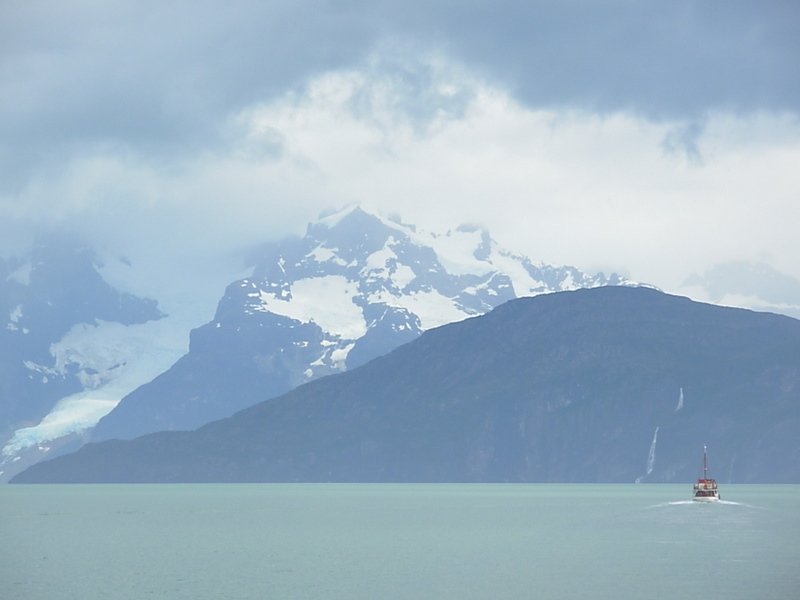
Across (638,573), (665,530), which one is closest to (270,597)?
(638,573)

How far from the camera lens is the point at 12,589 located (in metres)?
124

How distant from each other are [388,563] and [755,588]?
43.5 meters

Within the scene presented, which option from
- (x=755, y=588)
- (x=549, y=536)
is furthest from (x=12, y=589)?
(x=549, y=536)

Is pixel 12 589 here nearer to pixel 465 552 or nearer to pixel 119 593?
pixel 119 593

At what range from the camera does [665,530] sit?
195 metres

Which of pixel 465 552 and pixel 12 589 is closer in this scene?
pixel 12 589

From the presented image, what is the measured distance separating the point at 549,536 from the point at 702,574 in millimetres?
58874

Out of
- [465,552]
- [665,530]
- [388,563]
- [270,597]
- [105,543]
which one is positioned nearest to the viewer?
[270,597]

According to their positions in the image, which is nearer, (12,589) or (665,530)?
(12,589)

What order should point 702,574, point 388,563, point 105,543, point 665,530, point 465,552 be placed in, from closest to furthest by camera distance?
point 702,574 → point 388,563 → point 465,552 → point 105,543 → point 665,530

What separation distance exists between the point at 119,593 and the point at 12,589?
11.1 m

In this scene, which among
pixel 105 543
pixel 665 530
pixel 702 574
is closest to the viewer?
pixel 702 574

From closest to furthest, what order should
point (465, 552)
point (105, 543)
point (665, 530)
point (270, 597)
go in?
point (270, 597), point (465, 552), point (105, 543), point (665, 530)

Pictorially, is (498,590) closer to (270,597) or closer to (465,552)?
(270,597)
